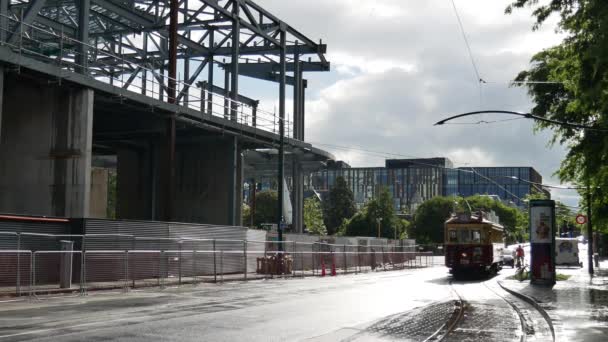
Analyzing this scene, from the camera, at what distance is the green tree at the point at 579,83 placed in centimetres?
1495

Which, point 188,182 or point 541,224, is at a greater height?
point 188,182

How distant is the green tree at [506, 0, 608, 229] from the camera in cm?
1495

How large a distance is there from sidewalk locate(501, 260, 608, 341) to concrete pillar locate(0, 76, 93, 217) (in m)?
18.2

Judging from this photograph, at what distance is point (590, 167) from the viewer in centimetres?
2280

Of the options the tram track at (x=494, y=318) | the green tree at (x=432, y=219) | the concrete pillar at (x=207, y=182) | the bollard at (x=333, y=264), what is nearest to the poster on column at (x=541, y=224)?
the tram track at (x=494, y=318)

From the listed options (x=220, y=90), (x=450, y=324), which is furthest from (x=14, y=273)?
(x=220, y=90)

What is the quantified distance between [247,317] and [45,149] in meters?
18.3

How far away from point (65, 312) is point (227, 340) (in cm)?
560

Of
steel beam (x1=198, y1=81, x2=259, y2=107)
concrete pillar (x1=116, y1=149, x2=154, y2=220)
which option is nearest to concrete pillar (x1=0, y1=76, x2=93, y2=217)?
concrete pillar (x1=116, y1=149, x2=154, y2=220)

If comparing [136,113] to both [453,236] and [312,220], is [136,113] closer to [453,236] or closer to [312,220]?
[453,236]

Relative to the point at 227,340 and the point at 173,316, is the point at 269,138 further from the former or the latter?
the point at 227,340

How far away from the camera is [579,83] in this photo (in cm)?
1758

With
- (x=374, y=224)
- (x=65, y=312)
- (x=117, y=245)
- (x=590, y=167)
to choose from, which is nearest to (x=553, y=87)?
(x=590, y=167)

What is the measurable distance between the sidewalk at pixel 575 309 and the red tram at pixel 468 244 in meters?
9.38
